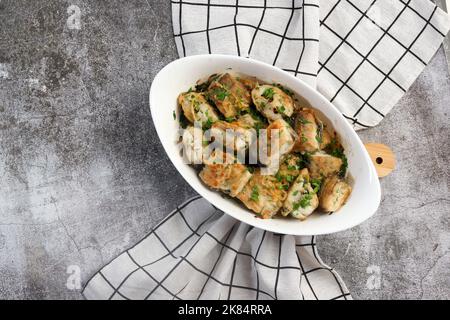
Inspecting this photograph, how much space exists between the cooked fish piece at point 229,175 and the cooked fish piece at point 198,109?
0.47ft

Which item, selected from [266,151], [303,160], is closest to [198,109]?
[266,151]

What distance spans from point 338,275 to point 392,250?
0.24 meters

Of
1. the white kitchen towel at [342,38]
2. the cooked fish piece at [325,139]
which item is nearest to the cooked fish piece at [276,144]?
the cooked fish piece at [325,139]

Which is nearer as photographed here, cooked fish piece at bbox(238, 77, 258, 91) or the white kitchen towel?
cooked fish piece at bbox(238, 77, 258, 91)

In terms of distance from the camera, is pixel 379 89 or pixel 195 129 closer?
pixel 195 129

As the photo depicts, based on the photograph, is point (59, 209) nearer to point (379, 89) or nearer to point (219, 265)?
point (219, 265)

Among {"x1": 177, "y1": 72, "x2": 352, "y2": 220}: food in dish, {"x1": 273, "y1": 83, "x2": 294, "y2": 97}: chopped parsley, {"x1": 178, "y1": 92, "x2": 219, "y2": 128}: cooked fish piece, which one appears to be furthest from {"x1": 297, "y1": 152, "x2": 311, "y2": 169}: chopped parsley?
{"x1": 178, "y1": 92, "x2": 219, "y2": 128}: cooked fish piece

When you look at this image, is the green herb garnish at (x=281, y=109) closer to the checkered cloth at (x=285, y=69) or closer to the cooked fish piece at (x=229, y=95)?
the cooked fish piece at (x=229, y=95)

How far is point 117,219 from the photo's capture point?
208 cm

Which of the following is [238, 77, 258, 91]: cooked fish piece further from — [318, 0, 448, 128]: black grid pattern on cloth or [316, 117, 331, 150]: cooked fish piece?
[318, 0, 448, 128]: black grid pattern on cloth

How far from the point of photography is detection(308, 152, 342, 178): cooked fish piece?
5.71ft

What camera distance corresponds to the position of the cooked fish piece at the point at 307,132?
1.74 m

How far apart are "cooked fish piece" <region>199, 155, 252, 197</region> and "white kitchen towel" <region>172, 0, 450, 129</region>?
0.53 m
